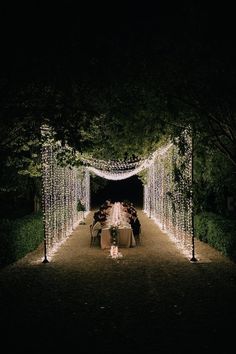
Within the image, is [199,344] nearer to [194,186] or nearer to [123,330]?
[123,330]

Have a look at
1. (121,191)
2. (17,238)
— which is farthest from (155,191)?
(121,191)

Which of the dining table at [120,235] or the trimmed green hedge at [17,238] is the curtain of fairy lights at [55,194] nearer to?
the trimmed green hedge at [17,238]

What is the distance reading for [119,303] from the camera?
7473 millimetres

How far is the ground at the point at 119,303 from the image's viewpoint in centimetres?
553

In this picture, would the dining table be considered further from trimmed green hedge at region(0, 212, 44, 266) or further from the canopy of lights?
trimmed green hedge at region(0, 212, 44, 266)

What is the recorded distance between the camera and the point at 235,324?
20.1ft

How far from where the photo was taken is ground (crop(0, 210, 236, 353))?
5.53m

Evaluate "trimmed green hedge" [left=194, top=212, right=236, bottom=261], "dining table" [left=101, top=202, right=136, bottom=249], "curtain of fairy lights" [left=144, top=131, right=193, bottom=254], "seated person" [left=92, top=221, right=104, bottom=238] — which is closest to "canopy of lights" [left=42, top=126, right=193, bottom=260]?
"curtain of fairy lights" [left=144, top=131, right=193, bottom=254]

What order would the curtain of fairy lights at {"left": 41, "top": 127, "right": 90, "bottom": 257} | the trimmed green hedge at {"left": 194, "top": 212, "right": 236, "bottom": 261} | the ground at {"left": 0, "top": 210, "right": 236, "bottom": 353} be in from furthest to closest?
1. the curtain of fairy lights at {"left": 41, "top": 127, "right": 90, "bottom": 257}
2. the trimmed green hedge at {"left": 194, "top": 212, "right": 236, "bottom": 261}
3. the ground at {"left": 0, "top": 210, "right": 236, "bottom": 353}

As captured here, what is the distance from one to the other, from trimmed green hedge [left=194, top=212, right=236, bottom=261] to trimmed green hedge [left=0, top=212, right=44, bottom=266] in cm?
547

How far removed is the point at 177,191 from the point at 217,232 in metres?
2.65

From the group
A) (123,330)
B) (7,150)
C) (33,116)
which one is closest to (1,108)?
(33,116)

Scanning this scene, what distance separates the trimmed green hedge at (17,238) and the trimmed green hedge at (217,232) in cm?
547

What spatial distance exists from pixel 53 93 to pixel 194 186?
16.0 ft
